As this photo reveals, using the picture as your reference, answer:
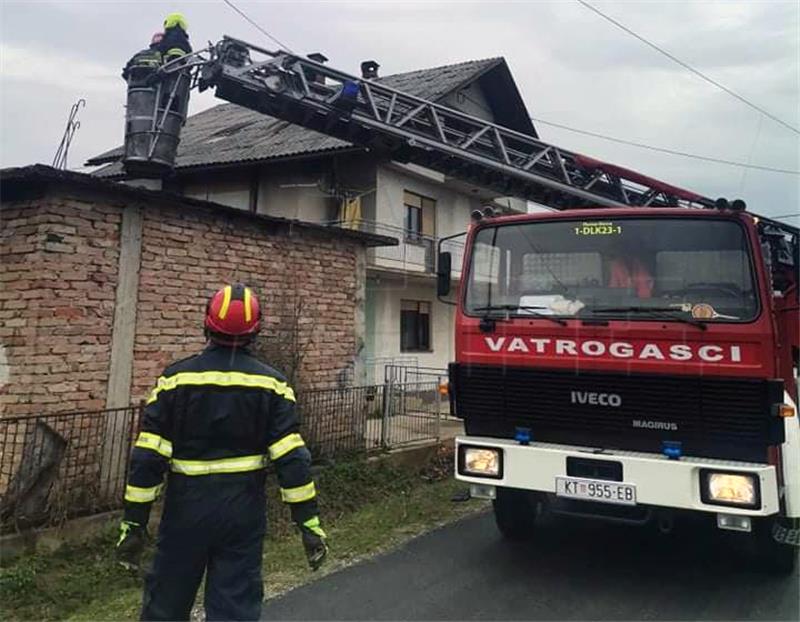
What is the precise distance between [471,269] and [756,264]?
6.41ft

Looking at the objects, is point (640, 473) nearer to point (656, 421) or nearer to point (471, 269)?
point (656, 421)

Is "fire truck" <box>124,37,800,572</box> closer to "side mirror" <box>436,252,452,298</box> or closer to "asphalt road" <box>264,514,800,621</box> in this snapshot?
"side mirror" <box>436,252,452,298</box>

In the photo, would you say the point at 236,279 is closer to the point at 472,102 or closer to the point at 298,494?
the point at 298,494

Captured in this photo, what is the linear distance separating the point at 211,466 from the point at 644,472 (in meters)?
2.63

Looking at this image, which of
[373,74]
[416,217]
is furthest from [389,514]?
[373,74]

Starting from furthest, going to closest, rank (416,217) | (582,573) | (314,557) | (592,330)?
1. (416,217)
2. (582,573)
3. (592,330)
4. (314,557)

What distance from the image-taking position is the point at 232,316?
116 inches

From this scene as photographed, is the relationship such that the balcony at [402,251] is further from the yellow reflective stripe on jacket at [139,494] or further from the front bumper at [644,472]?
the yellow reflective stripe on jacket at [139,494]

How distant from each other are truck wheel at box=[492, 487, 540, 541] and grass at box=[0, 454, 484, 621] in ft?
2.72

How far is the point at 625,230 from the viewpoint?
448cm

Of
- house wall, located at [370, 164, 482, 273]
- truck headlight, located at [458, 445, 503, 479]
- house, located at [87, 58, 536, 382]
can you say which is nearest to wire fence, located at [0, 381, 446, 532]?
truck headlight, located at [458, 445, 503, 479]

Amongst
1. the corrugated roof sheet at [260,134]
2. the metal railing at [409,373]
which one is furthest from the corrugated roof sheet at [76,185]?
the metal railing at [409,373]

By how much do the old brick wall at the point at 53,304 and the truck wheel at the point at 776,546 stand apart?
574cm

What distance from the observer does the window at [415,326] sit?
54.6 feet
